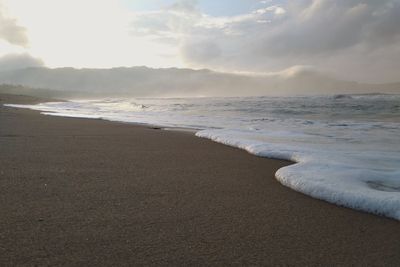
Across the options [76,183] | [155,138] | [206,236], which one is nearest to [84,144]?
[155,138]

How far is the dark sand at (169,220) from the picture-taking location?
68.0 inches

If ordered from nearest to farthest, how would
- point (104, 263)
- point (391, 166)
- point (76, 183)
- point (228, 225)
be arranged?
1. point (104, 263)
2. point (228, 225)
3. point (76, 183)
4. point (391, 166)

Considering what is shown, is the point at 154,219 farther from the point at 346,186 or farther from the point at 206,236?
the point at 346,186

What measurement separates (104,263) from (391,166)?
11.4ft

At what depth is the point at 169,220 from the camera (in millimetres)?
2174

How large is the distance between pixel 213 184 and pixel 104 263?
1625 millimetres

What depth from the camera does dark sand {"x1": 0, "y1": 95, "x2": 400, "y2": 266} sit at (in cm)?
173

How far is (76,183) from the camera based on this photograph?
9.55ft

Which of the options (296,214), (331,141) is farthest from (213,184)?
(331,141)

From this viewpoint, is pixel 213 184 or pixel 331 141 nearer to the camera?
pixel 213 184

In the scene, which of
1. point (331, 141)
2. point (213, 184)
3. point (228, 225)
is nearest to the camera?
point (228, 225)

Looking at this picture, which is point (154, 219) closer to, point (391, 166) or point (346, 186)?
point (346, 186)

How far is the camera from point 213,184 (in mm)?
3135

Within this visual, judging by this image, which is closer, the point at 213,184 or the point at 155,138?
the point at 213,184
